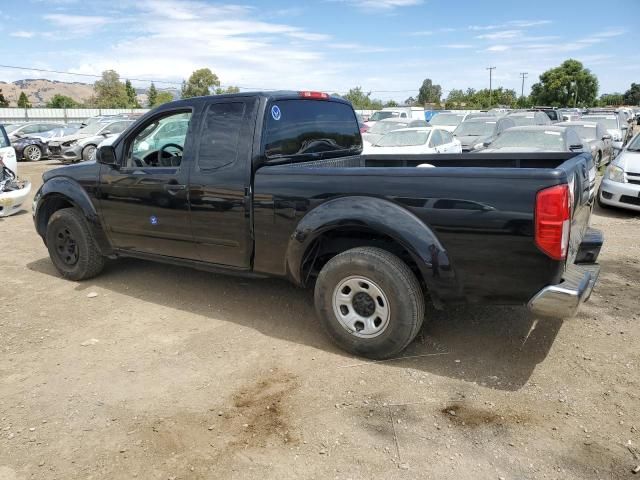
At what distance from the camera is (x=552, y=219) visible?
9.71 feet

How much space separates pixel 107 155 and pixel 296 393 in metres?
3.00

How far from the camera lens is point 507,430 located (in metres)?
2.92

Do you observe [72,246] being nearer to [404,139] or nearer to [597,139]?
[404,139]

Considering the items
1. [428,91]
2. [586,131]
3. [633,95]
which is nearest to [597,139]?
[586,131]

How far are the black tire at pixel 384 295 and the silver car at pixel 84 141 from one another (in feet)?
55.8

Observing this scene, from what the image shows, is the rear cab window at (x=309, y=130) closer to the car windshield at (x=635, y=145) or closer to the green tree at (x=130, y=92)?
the car windshield at (x=635, y=145)

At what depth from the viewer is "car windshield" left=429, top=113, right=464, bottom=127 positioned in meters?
20.3

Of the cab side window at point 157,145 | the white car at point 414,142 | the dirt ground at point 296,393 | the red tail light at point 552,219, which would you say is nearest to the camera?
the dirt ground at point 296,393

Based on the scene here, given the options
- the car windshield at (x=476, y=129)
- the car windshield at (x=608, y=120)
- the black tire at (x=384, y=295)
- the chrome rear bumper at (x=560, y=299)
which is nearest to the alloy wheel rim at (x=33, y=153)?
the car windshield at (x=476, y=129)

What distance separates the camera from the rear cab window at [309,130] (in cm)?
427

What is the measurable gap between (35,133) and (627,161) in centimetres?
2304

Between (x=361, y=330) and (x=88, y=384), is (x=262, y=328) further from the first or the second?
(x=88, y=384)

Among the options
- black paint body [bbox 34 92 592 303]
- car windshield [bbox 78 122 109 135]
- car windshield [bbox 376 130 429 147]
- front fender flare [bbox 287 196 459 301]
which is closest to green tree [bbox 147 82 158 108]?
car windshield [bbox 78 122 109 135]

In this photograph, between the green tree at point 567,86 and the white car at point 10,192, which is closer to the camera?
the white car at point 10,192
